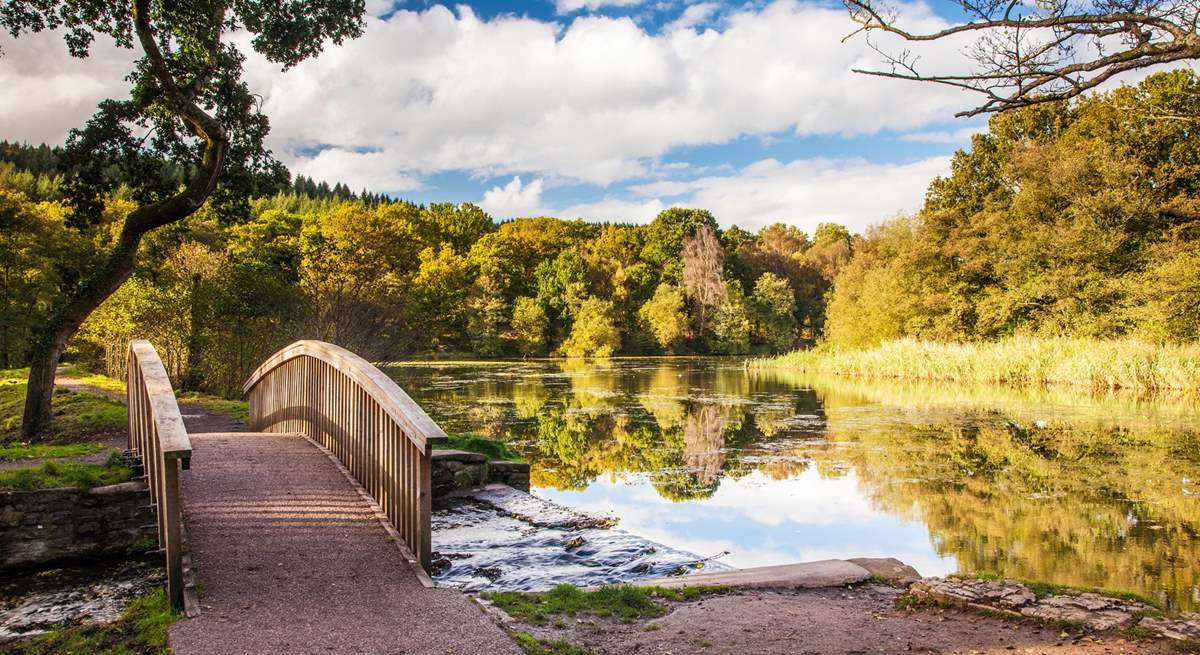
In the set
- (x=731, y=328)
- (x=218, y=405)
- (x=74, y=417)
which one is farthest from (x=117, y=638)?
(x=731, y=328)

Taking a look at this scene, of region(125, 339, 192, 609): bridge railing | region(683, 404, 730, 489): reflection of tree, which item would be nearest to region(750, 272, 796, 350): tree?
region(683, 404, 730, 489): reflection of tree

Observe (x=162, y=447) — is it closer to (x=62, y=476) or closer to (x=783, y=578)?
(x=62, y=476)

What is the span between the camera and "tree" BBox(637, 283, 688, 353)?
50.1m

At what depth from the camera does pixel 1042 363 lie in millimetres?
23125

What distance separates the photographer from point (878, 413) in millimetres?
16828

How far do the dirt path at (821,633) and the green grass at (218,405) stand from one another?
29.3ft

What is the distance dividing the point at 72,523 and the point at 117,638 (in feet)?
6.98

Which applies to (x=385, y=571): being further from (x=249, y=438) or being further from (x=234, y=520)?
(x=249, y=438)

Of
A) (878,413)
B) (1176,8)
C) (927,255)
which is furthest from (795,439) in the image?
(927,255)

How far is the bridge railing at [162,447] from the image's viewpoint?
414cm

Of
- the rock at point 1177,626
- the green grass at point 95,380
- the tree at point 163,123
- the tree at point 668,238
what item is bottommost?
the rock at point 1177,626

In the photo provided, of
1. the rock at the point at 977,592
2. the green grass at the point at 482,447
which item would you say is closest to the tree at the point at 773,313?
the green grass at the point at 482,447

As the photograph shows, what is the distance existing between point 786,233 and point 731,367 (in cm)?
3845

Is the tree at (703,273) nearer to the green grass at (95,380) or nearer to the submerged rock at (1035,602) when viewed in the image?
the green grass at (95,380)
